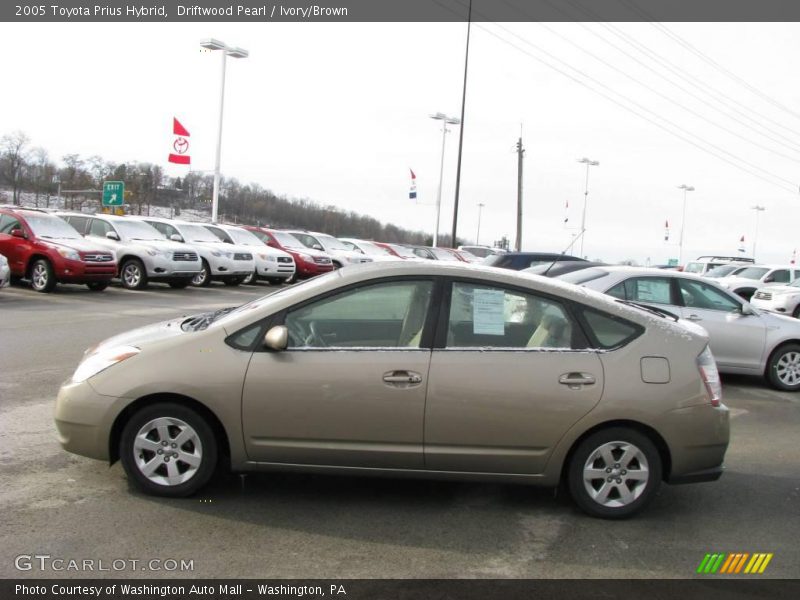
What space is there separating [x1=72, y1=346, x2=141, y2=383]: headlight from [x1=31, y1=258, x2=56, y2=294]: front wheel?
41.7 feet

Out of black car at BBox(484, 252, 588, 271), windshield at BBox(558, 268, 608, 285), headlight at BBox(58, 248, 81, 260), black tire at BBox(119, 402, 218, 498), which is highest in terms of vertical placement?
black car at BBox(484, 252, 588, 271)

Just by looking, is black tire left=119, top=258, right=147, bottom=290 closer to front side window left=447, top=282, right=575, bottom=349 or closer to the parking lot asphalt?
the parking lot asphalt

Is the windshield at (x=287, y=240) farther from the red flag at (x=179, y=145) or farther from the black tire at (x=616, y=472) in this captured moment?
the black tire at (x=616, y=472)

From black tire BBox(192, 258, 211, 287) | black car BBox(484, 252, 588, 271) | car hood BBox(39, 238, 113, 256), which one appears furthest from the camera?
black tire BBox(192, 258, 211, 287)

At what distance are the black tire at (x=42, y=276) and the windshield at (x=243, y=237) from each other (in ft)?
25.6

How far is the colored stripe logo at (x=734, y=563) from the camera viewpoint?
3.94 m

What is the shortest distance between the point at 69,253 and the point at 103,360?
1272 cm

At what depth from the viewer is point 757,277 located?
83.8ft

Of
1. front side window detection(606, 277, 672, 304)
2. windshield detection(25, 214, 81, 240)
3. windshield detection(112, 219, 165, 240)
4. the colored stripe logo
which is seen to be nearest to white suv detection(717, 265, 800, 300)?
front side window detection(606, 277, 672, 304)

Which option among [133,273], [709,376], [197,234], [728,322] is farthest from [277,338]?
[197,234]

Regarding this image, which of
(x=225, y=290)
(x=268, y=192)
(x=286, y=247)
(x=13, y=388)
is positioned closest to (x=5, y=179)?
(x=268, y=192)

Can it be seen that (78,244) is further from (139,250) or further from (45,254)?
(139,250)

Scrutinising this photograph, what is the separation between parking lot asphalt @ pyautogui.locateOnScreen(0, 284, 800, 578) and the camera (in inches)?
148
